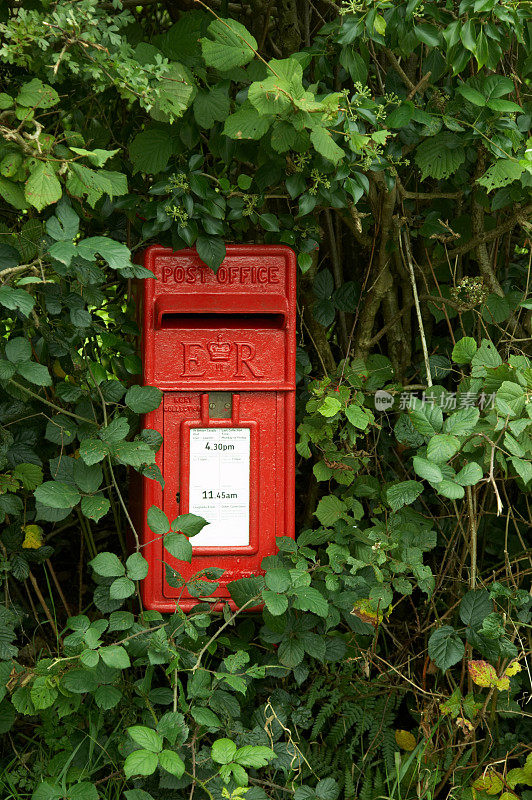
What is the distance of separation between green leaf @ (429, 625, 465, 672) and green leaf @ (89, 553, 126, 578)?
0.95 meters

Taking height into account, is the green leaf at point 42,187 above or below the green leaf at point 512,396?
above

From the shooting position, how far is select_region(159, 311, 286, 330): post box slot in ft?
7.63

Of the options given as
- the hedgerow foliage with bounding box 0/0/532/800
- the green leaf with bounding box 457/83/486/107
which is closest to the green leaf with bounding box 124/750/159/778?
the hedgerow foliage with bounding box 0/0/532/800

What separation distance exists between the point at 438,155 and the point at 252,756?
5.91ft

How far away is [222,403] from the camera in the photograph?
2.35 metres

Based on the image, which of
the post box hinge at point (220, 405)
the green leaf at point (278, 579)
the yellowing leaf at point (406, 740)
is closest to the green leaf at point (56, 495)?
the post box hinge at point (220, 405)

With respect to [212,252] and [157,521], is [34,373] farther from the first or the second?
[212,252]

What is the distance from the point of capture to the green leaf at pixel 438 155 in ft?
8.00

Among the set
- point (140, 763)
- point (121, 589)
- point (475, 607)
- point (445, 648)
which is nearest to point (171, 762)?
point (140, 763)

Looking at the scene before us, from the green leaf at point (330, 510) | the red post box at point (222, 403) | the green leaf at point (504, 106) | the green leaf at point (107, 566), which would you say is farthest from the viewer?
the green leaf at point (330, 510)

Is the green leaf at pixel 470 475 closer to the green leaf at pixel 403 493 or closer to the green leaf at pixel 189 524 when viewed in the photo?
the green leaf at pixel 403 493

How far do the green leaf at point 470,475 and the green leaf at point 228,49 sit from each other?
1220mm

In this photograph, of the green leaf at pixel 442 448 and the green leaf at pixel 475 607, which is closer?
the green leaf at pixel 442 448

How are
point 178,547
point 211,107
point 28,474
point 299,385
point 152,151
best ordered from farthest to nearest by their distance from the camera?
point 299,385 → point 28,474 → point 152,151 → point 211,107 → point 178,547
